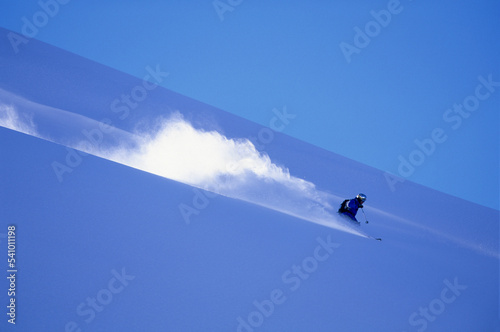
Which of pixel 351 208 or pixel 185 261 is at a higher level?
pixel 351 208

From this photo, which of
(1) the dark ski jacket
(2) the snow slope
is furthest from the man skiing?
(2) the snow slope

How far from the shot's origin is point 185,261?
4617mm

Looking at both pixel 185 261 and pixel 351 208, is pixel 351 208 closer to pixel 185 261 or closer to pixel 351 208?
pixel 351 208

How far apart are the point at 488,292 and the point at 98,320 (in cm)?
847

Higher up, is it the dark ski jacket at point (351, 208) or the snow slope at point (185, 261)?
the dark ski jacket at point (351, 208)

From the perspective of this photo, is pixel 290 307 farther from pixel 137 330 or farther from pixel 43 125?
pixel 43 125

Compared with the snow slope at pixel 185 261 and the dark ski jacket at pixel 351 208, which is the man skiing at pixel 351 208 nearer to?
the dark ski jacket at pixel 351 208

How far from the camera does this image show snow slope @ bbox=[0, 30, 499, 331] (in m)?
3.77

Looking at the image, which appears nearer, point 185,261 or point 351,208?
point 185,261

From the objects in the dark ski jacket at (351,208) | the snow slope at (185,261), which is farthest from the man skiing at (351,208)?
the snow slope at (185,261)

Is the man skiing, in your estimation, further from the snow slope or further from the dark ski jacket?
the snow slope

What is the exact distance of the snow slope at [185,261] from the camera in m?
3.77

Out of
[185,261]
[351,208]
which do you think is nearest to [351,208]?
[351,208]

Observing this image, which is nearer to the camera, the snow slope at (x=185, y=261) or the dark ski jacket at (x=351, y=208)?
the snow slope at (x=185, y=261)
